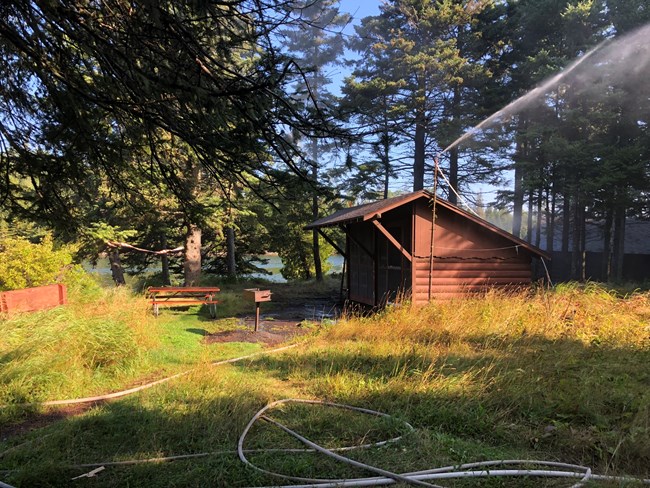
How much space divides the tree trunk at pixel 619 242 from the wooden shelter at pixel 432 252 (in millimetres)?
9479

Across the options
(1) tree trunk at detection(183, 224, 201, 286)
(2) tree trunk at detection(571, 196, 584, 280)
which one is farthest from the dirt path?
(2) tree trunk at detection(571, 196, 584, 280)

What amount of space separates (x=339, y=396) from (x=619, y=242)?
1935 cm

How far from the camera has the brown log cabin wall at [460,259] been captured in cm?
1085

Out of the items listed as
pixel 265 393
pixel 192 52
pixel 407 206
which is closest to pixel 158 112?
pixel 192 52

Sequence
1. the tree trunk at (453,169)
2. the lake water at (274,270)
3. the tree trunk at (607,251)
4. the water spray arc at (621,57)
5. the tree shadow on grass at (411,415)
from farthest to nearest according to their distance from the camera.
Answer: the lake water at (274,270) → the tree trunk at (453,169) → the tree trunk at (607,251) → the water spray arc at (621,57) → the tree shadow on grass at (411,415)

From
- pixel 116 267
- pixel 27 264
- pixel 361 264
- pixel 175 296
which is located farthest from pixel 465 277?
pixel 116 267

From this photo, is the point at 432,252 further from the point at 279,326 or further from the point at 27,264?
the point at 27,264

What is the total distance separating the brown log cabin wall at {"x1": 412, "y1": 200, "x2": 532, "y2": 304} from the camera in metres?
10.9

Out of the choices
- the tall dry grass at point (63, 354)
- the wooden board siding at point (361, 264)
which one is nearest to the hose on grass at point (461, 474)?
the tall dry grass at point (63, 354)

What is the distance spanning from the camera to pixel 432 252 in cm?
1030

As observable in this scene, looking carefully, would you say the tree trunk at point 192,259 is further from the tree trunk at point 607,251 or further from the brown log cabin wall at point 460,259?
the tree trunk at point 607,251

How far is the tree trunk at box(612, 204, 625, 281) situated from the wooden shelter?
9479mm

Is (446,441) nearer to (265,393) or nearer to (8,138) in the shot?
(265,393)

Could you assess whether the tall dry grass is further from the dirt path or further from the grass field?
the dirt path
